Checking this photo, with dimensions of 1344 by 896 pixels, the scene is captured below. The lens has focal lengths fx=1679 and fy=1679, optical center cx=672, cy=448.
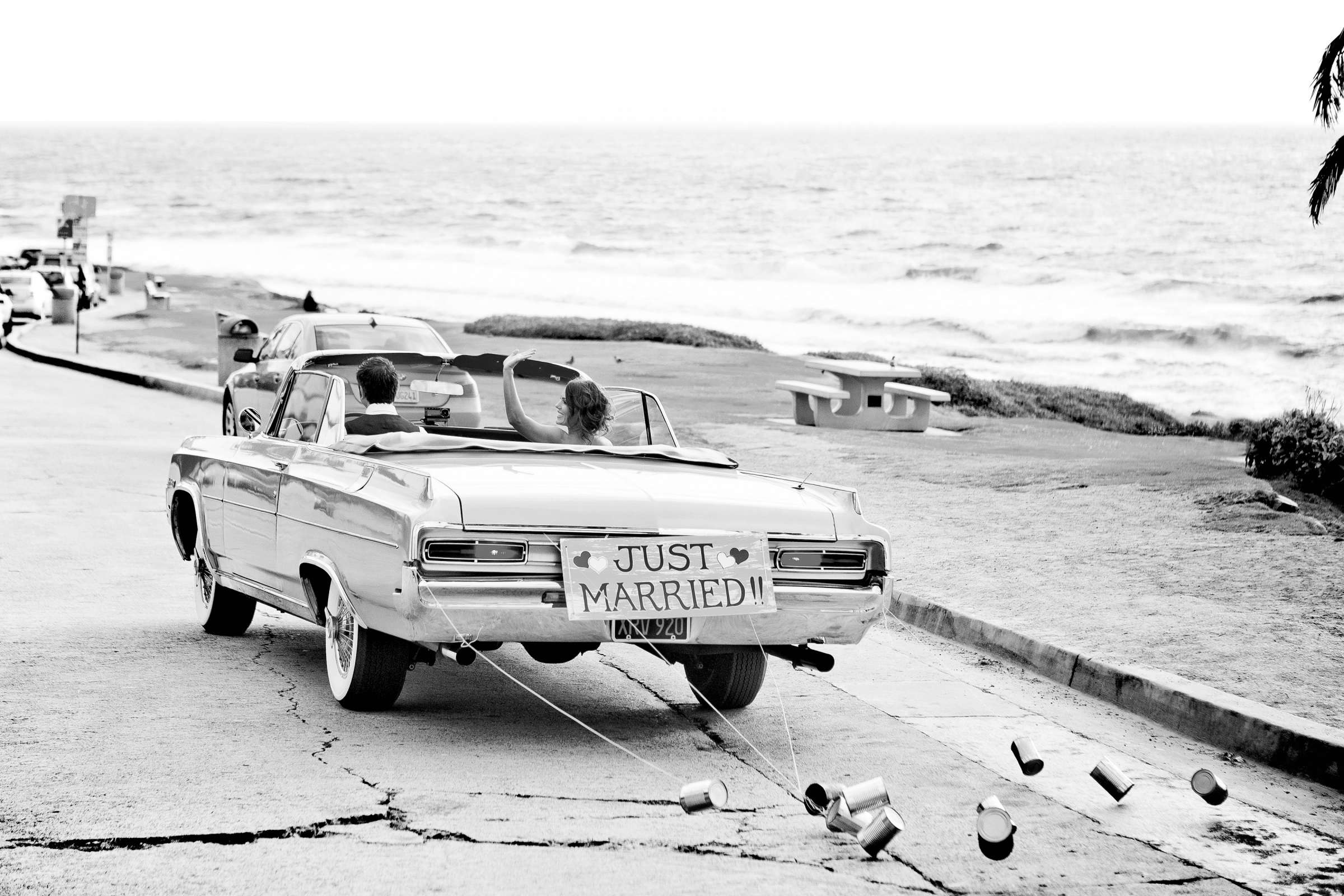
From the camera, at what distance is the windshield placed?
54.0ft

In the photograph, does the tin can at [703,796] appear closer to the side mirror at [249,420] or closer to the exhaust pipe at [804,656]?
the exhaust pipe at [804,656]

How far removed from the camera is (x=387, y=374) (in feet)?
25.6

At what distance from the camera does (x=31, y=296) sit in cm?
3944

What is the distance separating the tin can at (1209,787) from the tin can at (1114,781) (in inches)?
8.6

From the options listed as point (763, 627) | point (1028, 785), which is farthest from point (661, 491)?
point (1028, 785)

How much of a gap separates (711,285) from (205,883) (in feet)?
199

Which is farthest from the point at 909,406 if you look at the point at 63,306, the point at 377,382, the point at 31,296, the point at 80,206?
the point at 31,296

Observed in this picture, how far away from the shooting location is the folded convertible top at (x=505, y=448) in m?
6.83

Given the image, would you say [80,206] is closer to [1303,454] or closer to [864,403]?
[864,403]

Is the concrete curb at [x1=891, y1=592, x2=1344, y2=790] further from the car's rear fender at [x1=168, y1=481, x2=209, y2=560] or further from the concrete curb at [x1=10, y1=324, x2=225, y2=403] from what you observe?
the concrete curb at [x1=10, y1=324, x2=225, y2=403]

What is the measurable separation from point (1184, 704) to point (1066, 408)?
19.5m

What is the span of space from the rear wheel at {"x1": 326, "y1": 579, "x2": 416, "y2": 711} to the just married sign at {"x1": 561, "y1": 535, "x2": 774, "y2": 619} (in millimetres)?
886

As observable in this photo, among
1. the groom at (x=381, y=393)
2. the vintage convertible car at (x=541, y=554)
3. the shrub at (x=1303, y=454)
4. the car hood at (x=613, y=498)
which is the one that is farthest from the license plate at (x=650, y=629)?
the shrub at (x=1303, y=454)

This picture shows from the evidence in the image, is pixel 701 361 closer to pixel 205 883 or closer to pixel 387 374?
pixel 387 374
